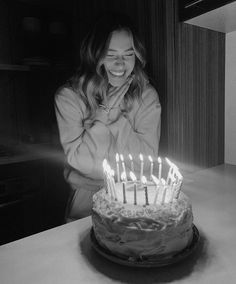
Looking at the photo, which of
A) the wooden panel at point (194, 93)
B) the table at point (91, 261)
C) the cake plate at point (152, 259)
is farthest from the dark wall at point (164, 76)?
the cake plate at point (152, 259)

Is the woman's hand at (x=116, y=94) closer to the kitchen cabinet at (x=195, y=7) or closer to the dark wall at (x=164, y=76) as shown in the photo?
the dark wall at (x=164, y=76)

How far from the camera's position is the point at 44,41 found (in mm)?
1554

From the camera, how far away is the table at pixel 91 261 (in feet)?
1.89

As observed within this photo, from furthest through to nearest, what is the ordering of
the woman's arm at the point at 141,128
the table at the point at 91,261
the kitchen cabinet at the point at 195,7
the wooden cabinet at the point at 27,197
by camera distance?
the wooden cabinet at the point at 27,197, the woman's arm at the point at 141,128, the kitchen cabinet at the point at 195,7, the table at the point at 91,261

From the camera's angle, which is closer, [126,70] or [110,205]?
[110,205]

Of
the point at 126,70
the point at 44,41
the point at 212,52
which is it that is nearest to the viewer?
the point at 126,70

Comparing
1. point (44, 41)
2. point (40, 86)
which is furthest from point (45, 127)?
point (44, 41)

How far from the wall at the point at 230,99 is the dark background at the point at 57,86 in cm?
3

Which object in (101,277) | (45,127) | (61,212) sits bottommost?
(61,212)

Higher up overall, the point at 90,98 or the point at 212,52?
the point at 212,52

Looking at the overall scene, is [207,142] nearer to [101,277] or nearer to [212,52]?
[212,52]

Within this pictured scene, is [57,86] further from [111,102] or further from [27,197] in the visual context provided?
[27,197]

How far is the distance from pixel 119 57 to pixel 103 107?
200mm

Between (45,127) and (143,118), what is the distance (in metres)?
0.54
